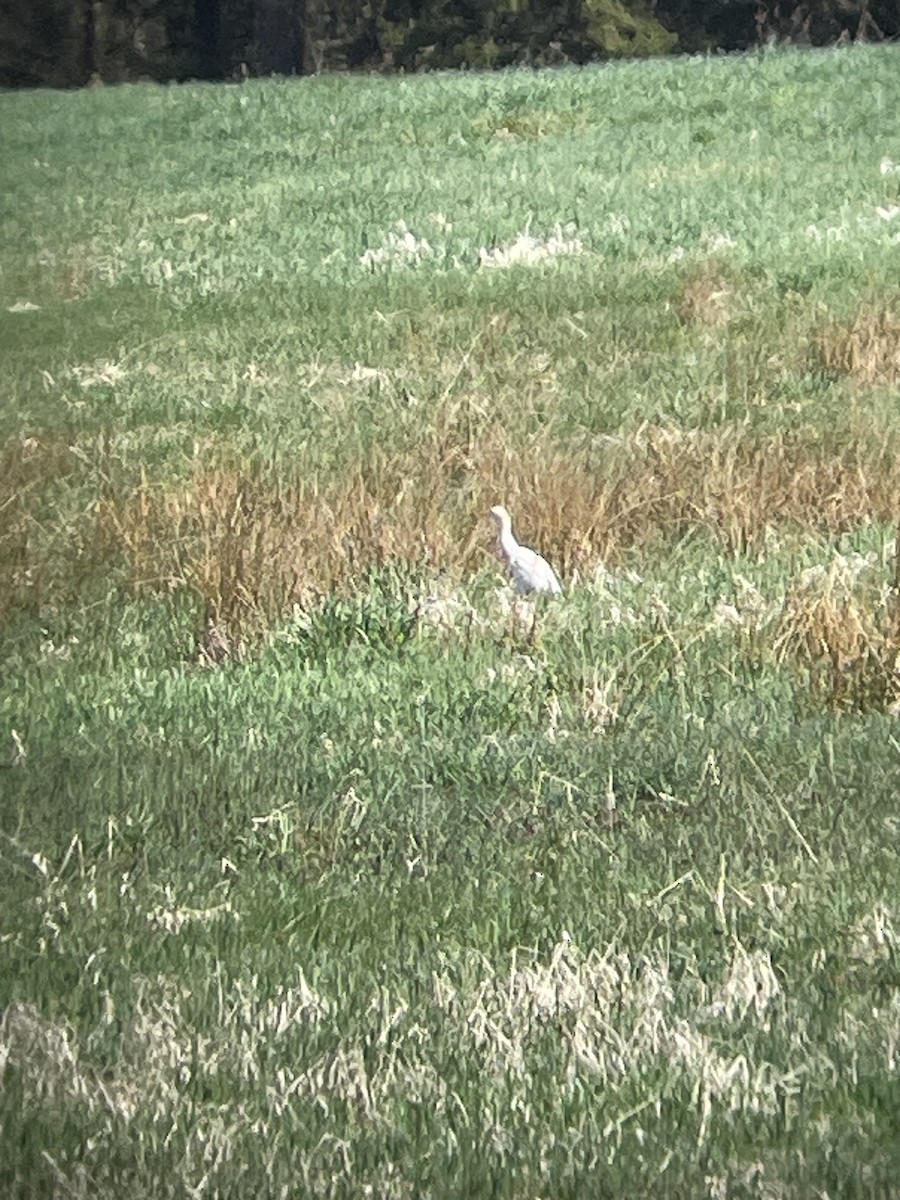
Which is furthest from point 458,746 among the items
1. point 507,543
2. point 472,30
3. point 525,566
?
point 472,30

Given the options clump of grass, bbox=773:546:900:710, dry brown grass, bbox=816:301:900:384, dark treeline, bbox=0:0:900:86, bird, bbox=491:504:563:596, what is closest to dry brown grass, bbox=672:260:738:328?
dry brown grass, bbox=816:301:900:384

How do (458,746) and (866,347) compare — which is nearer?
(458,746)

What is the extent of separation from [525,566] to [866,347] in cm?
465

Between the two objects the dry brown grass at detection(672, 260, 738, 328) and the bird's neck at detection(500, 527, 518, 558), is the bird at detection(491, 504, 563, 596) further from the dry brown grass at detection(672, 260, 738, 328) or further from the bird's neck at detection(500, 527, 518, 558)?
the dry brown grass at detection(672, 260, 738, 328)

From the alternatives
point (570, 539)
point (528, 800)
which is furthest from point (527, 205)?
point (528, 800)

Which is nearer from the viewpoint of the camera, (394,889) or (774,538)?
(394,889)

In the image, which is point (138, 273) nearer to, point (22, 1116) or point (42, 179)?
point (42, 179)

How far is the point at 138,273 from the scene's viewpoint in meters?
16.7

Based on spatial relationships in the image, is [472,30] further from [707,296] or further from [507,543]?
[507,543]

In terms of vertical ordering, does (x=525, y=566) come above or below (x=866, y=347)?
above

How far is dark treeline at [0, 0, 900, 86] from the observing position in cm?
4078

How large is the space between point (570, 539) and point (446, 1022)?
12.9 feet

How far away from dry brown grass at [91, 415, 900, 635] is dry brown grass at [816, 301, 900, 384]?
65.0 inches

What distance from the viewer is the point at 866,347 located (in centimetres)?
1130
